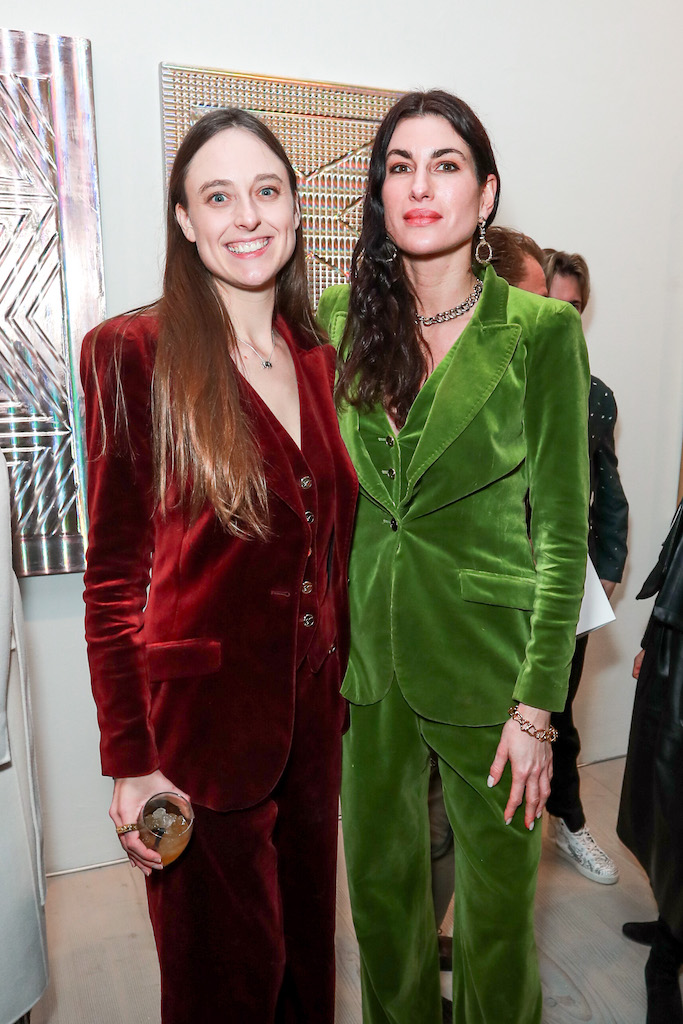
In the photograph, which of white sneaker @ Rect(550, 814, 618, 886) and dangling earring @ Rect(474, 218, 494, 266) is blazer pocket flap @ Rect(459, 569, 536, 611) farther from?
white sneaker @ Rect(550, 814, 618, 886)

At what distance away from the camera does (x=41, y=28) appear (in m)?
2.08

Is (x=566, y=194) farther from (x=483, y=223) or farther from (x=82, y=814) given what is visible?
(x=82, y=814)

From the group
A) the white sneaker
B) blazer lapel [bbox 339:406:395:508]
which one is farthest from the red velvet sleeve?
the white sneaker

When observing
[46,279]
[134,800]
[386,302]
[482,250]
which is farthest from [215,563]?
[46,279]

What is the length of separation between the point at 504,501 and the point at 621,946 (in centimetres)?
142

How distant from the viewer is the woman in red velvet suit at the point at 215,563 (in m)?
1.21

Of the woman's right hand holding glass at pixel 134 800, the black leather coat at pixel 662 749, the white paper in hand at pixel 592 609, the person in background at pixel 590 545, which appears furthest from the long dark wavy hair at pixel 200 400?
the person in background at pixel 590 545

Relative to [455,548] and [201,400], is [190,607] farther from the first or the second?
[455,548]

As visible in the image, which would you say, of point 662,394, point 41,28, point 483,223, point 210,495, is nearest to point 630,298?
point 662,394

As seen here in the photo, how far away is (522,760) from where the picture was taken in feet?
4.75

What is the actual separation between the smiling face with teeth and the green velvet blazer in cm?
30

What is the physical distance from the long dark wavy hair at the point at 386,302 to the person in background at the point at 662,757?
0.71m

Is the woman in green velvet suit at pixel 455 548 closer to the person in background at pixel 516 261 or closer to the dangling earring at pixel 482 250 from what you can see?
the dangling earring at pixel 482 250

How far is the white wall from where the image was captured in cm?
222
